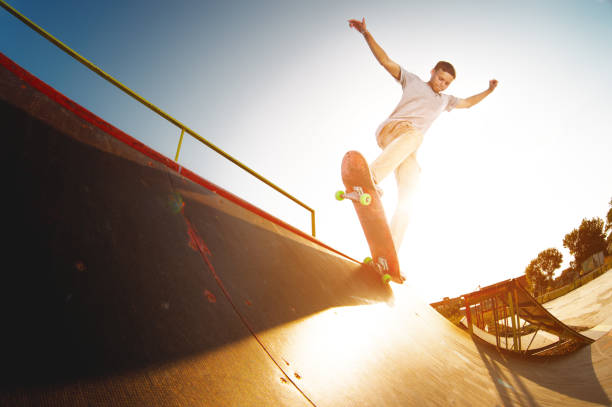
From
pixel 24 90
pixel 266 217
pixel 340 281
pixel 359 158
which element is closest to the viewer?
pixel 24 90

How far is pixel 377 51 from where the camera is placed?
306 cm

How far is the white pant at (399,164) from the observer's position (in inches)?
114

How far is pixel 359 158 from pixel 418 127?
111cm

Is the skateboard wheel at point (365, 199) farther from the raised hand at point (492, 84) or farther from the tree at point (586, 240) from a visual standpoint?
the tree at point (586, 240)

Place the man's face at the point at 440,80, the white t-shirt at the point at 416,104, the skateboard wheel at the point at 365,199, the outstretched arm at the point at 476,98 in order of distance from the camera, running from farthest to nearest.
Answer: the outstretched arm at the point at 476,98, the man's face at the point at 440,80, the white t-shirt at the point at 416,104, the skateboard wheel at the point at 365,199

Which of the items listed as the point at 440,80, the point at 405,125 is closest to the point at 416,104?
the point at 405,125

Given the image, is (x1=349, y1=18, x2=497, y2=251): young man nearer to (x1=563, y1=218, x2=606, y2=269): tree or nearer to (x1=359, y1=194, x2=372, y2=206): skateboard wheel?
(x1=359, y1=194, x2=372, y2=206): skateboard wheel

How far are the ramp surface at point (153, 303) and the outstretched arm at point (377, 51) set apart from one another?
2536mm

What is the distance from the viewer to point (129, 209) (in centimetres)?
104

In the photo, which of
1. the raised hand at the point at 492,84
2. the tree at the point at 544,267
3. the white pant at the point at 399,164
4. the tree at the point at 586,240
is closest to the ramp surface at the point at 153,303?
the white pant at the point at 399,164

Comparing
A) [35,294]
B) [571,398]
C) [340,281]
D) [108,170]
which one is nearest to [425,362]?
[340,281]

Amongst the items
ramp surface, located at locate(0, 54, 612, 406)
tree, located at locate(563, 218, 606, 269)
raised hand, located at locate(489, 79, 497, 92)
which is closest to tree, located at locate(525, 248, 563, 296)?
tree, located at locate(563, 218, 606, 269)

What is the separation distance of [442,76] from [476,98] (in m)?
1.07

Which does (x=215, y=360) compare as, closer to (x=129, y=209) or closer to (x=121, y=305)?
(x=121, y=305)
